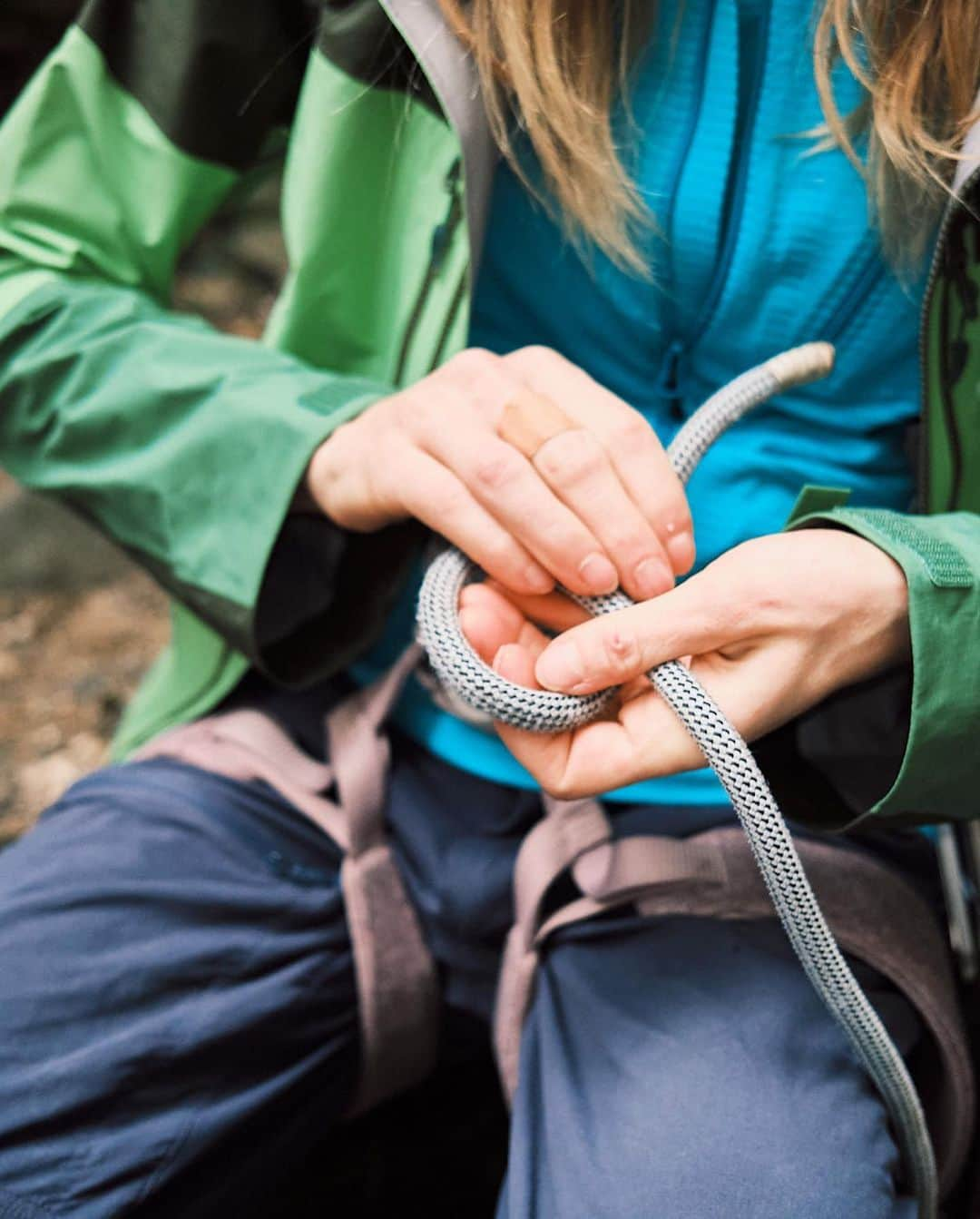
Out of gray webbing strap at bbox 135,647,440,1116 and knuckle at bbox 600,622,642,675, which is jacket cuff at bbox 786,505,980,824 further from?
gray webbing strap at bbox 135,647,440,1116

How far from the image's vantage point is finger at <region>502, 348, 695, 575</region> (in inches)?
19.9

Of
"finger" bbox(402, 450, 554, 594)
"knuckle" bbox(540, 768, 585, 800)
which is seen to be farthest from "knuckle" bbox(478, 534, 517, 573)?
"knuckle" bbox(540, 768, 585, 800)

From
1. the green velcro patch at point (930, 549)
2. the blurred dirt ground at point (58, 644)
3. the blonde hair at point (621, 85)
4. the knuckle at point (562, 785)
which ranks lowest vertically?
the blurred dirt ground at point (58, 644)

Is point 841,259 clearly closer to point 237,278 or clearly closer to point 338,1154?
point 338,1154

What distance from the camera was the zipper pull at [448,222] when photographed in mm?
623

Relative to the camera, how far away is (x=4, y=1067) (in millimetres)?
539

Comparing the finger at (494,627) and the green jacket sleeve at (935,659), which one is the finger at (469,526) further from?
the green jacket sleeve at (935,659)

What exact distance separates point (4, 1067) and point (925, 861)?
0.56m

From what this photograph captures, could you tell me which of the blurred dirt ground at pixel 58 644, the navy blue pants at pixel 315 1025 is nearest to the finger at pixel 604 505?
the navy blue pants at pixel 315 1025

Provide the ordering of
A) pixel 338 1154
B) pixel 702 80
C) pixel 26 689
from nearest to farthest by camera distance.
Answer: pixel 702 80
pixel 338 1154
pixel 26 689

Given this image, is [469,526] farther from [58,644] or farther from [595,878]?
[58,644]

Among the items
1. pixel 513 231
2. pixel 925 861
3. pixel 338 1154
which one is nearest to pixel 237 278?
pixel 513 231

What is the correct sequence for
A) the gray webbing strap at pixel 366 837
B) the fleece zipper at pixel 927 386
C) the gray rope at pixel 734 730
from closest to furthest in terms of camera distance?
1. the gray rope at pixel 734 730
2. the fleece zipper at pixel 927 386
3. the gray webbing strap at pixel 366 837

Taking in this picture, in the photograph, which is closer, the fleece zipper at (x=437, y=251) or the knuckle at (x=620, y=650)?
the knuckle at (x=620, y=650)
